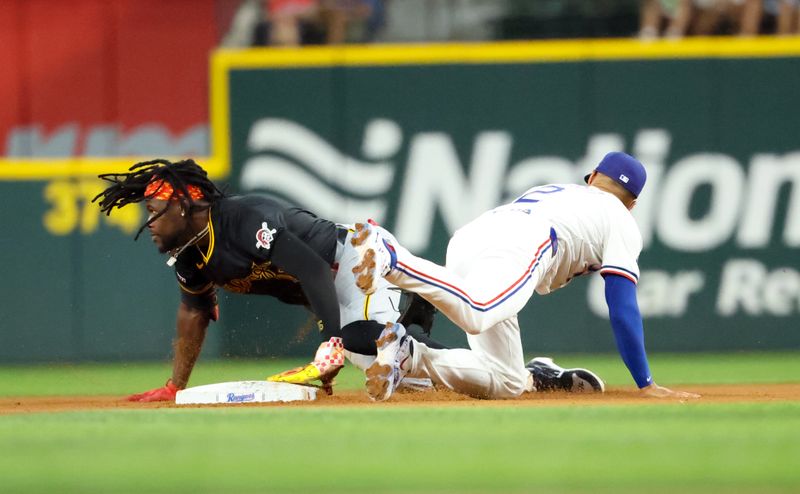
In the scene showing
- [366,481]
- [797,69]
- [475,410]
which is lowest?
[475,410]

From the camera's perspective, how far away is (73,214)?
38.9ft

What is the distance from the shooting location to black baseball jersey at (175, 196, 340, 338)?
722 cm

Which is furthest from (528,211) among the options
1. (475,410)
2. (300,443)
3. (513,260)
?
(300,443)

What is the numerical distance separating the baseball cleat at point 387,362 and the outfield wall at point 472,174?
468 centimetres

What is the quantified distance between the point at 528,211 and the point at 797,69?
5.47 meters

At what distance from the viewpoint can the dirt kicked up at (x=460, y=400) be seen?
7.18 m

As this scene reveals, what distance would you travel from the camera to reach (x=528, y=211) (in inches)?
298

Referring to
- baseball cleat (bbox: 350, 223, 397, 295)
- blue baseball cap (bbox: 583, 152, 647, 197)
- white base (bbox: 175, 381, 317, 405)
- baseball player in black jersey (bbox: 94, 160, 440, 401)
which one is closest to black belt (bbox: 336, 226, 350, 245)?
baseball player in black jersey (bbox: 94, 160, 440, 401)

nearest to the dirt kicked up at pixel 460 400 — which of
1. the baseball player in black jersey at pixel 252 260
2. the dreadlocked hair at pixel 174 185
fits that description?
the baseball player in black jersey at pixel 252 260

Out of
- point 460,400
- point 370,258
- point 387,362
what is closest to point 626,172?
point 460,400

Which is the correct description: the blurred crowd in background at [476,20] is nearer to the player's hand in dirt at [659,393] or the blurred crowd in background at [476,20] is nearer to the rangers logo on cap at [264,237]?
the rangers logo on cap at [264,237]

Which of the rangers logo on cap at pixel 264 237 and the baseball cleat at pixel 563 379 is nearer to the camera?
the rangers logo on cap at pixel 264 237

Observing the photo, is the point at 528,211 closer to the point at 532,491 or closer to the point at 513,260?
the point at 513,260

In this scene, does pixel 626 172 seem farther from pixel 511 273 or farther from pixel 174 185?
pixel 174 185
